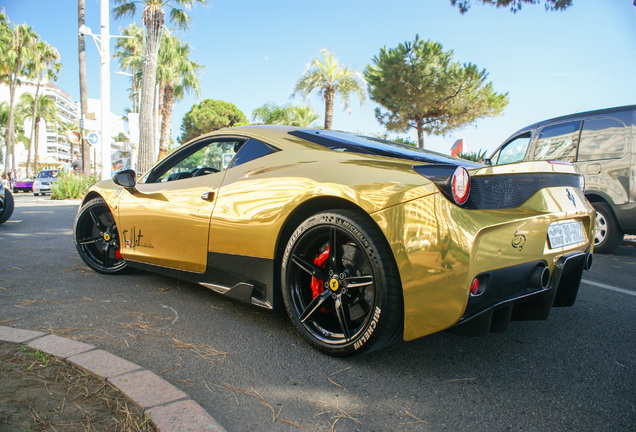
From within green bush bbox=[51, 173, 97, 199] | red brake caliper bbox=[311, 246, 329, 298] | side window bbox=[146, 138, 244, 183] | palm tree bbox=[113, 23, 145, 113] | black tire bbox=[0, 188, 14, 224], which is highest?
palm tree bbox=[113, 23, 145, 113]

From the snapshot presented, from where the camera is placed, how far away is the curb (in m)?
1.55

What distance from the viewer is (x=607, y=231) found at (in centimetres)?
596

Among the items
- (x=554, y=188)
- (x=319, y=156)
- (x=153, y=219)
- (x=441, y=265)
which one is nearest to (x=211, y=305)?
(x=153, y=219)

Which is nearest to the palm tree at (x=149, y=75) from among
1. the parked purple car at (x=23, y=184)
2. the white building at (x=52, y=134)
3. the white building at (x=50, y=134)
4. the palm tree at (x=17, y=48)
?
the parked purple car at (x=23, y=184)

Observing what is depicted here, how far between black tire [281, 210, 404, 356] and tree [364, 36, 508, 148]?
76.9 feet

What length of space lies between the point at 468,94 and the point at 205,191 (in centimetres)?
2506

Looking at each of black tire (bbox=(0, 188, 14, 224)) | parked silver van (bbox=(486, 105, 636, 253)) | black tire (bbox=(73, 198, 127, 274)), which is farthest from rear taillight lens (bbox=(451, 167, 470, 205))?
black tire (bbox=(0, 188, 14, 224))

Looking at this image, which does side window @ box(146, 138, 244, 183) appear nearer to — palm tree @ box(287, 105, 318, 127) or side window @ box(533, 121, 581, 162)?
side window @ box(533, 121, 581, 162)

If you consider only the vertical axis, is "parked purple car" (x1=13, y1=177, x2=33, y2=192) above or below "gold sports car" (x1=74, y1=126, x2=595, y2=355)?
below

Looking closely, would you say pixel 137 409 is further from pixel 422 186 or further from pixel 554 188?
pixel 554 188

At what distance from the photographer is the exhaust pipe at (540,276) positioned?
1982 millimetres

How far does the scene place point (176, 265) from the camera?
3053 mm

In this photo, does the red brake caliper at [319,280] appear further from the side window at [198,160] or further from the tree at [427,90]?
the tree at [427,90]

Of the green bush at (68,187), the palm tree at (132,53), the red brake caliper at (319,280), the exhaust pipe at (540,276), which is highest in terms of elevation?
the palm tree at (132,53)
